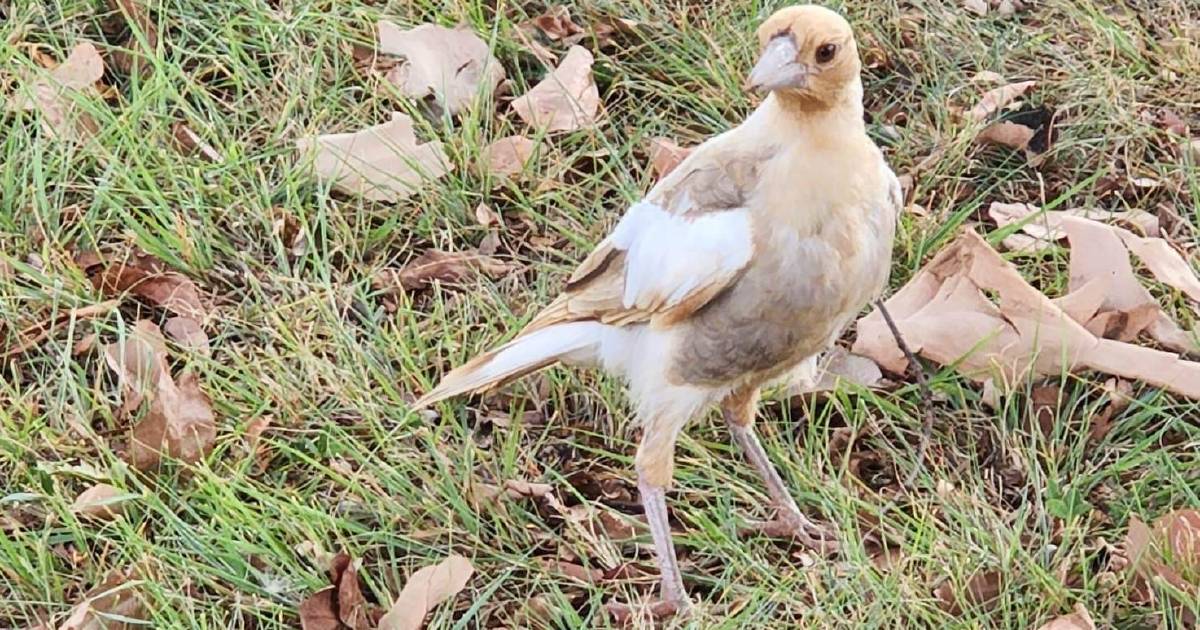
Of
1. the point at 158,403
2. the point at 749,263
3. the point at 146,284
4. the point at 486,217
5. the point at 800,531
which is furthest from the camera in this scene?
the point at 486,217

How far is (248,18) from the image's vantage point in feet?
11.9

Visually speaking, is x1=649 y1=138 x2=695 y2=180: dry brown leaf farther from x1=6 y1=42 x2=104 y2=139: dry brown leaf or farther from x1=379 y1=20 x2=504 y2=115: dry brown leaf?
x1=6 y1=42 x2=104 y2=139: dry brown leaf

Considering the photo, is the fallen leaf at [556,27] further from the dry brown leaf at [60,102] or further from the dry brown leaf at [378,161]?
the dry brown leaf at [60,102]

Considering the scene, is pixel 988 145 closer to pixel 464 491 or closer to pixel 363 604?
pixel 464 491

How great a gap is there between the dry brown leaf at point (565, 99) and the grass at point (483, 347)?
0.19ft

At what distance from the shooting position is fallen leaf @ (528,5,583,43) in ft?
12.3

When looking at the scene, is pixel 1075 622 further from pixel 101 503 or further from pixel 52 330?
pixel 52 330

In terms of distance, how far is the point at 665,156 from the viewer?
3.41 meters

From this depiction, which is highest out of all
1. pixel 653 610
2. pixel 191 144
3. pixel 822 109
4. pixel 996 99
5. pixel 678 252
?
pixel 822 109

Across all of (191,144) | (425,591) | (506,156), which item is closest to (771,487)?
(425,591)

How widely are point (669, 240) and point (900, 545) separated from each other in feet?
2.25

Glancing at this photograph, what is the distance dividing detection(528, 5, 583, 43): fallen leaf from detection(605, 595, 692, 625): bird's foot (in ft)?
5.25

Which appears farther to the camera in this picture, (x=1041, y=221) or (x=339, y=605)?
(x=1041, y=221)

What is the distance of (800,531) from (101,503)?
123 centimetres
